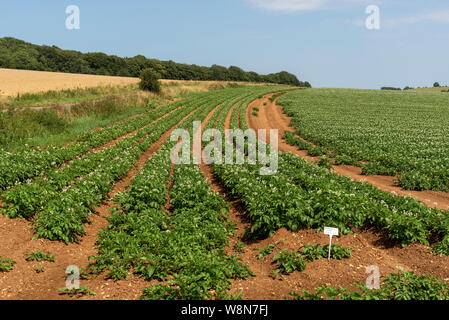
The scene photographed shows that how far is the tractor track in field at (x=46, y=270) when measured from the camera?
229 inches

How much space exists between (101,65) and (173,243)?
112022mm

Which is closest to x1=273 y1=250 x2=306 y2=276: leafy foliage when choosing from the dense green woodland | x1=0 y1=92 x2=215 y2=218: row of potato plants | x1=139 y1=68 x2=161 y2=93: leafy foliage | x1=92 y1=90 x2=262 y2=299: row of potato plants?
x1=92 y1=90 x2=262 y2=299: row of potato plants

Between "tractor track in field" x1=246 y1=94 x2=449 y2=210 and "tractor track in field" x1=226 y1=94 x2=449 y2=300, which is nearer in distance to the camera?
"tractor track in field" x1=226 y1=94 x2=449 y2=300

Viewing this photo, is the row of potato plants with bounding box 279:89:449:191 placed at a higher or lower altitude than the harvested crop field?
higher

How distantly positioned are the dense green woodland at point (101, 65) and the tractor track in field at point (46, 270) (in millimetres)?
64591

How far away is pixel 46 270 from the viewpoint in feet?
21.9

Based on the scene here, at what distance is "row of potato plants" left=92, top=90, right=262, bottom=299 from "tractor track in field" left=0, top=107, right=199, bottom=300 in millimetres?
277

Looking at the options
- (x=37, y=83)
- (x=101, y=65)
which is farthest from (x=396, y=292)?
(x=101, y=65)

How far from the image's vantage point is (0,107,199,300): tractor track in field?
581 centimetres

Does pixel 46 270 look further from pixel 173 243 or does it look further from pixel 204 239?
pixel 204 239

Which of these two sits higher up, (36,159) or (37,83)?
(37,83)

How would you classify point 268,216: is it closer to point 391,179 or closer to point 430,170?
point 391,179

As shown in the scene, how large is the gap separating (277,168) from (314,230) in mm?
6519

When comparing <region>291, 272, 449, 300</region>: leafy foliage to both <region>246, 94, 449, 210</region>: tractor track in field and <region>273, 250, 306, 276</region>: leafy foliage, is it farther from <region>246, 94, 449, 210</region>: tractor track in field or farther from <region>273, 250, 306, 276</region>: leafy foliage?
<region>246, 94, 449, 210</region>: tractor track in field
